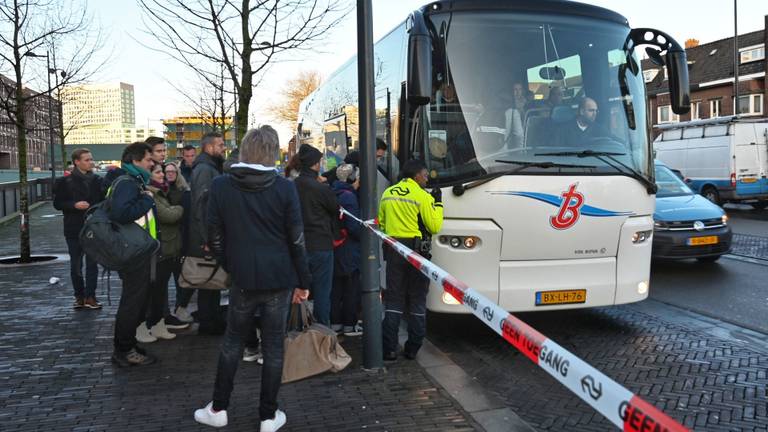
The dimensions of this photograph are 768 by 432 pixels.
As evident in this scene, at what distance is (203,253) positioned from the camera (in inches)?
223

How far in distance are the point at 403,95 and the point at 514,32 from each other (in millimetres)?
1235

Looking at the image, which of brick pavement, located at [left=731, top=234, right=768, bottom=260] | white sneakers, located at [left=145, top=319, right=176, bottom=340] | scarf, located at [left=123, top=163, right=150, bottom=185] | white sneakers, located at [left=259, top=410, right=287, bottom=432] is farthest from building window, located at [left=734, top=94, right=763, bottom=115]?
white sneakers, located at [left=259, top=410, right=287, bottom=432]

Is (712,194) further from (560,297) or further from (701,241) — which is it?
(560,297)

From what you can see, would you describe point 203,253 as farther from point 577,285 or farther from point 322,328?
point 577,285

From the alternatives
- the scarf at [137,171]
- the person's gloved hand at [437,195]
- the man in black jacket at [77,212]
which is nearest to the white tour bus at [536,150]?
the person's gloved hand at [437,195]

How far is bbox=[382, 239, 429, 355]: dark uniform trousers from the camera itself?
5316 mm

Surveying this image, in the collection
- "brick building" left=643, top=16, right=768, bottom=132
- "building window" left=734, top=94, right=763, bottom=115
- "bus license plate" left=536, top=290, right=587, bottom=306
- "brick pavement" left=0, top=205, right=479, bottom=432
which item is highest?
"brick building" left=643, top=16, right=768, bottom=132

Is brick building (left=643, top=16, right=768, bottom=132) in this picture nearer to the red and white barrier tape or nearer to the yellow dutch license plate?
the yellow dutch license plate

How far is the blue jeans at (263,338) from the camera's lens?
12.5 feet

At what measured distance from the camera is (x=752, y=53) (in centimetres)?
4066

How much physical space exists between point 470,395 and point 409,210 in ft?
5.33

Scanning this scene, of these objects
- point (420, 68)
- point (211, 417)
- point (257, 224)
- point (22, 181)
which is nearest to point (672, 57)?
point (420, 68)

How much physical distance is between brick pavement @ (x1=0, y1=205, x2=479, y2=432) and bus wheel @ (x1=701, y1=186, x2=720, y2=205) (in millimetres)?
17875

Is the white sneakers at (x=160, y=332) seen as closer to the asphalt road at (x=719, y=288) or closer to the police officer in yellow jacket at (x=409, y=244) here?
the police officer in yellow jacket at (x=409, y=244)
